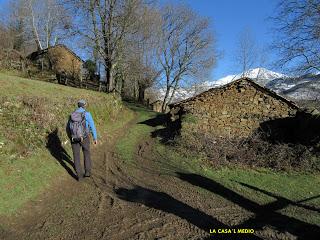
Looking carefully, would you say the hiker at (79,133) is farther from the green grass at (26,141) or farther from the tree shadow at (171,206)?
the tree shadow at (171,206)

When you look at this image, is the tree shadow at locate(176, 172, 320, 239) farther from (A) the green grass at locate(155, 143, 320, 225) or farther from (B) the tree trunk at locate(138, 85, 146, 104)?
(B) the tree trunk at locate(138, 85, 146, 104)

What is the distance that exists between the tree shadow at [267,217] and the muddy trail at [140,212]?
2 cm

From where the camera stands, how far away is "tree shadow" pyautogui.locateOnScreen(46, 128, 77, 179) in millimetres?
10050

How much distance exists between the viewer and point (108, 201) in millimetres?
7582

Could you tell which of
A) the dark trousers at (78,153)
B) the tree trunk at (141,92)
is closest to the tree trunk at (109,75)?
the tree trunk at (141,92)

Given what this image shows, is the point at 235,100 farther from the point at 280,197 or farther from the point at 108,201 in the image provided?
the point at 108,201

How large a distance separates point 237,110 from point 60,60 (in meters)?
32.4

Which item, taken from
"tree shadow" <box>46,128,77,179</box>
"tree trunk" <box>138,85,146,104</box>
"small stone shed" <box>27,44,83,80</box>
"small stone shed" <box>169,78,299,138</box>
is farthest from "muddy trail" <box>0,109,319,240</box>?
"tree trunk" <box>138,85,146,104</box>

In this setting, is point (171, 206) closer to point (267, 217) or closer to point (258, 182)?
point (267, 217)

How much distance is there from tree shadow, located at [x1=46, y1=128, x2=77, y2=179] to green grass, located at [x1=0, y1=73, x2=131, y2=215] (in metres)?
0.16

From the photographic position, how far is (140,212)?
684 centimetres

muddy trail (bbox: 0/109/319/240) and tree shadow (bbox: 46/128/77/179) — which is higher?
tree shadow (bbox: 46/128/77/179)

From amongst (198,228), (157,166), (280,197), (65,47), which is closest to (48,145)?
(157,166)

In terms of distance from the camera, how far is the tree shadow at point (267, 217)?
20.3 ft
